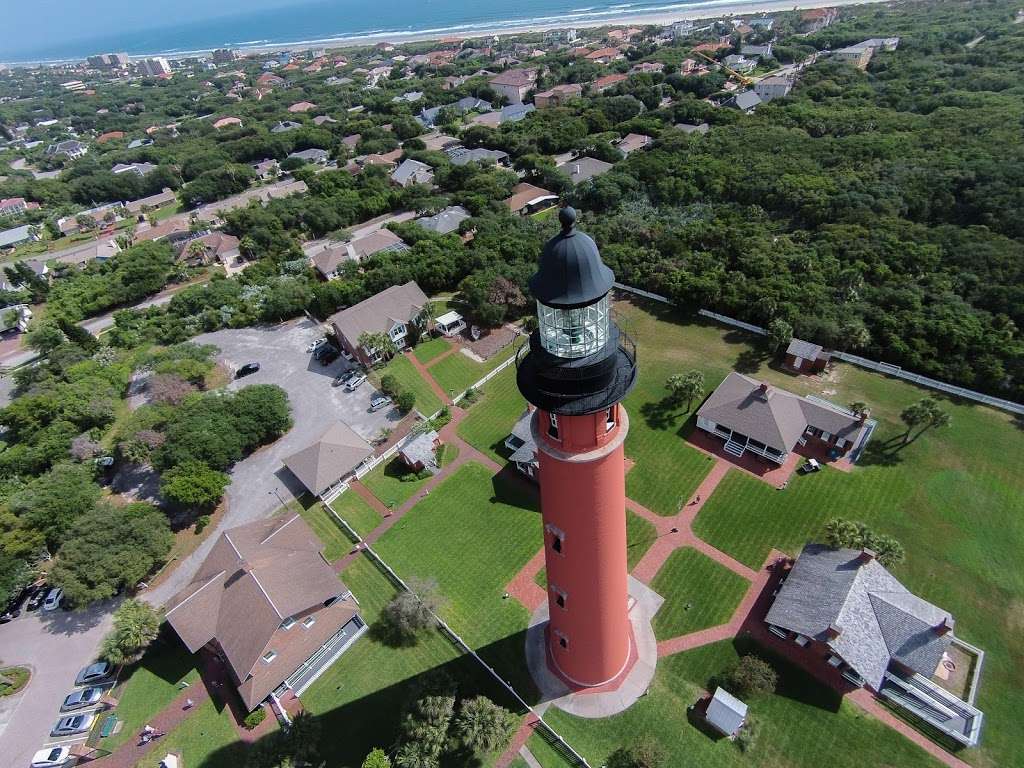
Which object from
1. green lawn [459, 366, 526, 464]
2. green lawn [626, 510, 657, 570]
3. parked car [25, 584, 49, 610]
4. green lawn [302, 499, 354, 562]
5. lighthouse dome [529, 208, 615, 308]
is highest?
lighthouse dome [529, 208, 615, 308]

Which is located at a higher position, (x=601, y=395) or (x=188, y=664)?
(x=601, y=395)

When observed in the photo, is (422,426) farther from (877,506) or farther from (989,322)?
(989,322)

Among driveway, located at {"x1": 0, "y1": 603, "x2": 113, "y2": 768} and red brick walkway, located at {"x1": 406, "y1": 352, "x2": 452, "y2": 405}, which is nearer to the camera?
driveway, located at {"x1": 0, "y1": 603, "x2": 113, "y2": 768}

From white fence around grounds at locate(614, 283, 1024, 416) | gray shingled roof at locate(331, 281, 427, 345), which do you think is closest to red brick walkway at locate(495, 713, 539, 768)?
gray shingled roof at locate(331, 281, 427, 345)

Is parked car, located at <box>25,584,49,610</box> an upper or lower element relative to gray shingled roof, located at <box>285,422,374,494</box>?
lower

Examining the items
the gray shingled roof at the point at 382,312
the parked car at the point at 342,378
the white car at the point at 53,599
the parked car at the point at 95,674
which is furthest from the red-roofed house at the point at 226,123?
the parked car at the point at 95,674

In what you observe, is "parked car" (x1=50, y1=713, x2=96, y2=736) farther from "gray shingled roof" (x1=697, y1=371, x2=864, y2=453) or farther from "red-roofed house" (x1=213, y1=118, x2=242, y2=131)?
"red-roofed house" (x1=213, y1=118, x2=242, y2=131)

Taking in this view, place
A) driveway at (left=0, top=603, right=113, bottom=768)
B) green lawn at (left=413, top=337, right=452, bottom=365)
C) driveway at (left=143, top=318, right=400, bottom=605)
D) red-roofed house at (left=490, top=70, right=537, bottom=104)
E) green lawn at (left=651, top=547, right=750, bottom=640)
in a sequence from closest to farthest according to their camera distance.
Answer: driveway at (left=0, top=603, right=113, bottom=768) < green lawn at (left=651, top=547, right=750, bottom=640) < driveway at (left=143, top=318, right=400, bottom=605) < green lawn at (left=413, top=337, right=452, bottom=365) < red-roofed house at (left=490, top=70, right=537, bottom=104)

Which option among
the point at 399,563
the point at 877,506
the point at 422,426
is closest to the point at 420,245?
the point at 422,426
